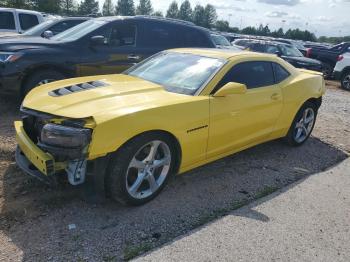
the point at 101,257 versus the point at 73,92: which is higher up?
the point at 73,92

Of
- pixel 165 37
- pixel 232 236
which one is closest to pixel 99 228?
pixel 232 236

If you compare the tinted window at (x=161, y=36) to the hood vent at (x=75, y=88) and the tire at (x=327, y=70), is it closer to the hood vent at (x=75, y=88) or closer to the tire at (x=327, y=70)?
the hood vent at (x=75, y=88)

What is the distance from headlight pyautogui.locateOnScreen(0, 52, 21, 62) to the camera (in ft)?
20.0

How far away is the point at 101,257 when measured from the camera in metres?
2.97

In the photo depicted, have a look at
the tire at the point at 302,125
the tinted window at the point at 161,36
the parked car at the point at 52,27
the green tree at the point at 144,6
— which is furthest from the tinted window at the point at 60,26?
the green tree at the point at 144,6

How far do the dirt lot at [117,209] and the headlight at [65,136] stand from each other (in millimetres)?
579

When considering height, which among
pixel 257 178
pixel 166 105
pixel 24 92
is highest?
pixel 166 105

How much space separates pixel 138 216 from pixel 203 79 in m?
1.71

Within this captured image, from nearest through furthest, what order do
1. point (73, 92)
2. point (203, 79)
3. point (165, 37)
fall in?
point (73, 92), point (203, 79), point (165, 37)

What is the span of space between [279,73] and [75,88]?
9.49ft

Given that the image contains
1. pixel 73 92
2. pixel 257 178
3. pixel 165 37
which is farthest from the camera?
pixel 165 37

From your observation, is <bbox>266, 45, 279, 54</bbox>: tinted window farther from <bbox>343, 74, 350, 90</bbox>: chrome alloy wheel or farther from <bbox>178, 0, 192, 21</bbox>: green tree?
<bbox>178, 0, 192, 21</bbox>: green tree

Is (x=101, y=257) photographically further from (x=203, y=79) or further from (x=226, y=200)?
(x=203, y=79)

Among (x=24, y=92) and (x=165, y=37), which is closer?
(x=24, y=92)
